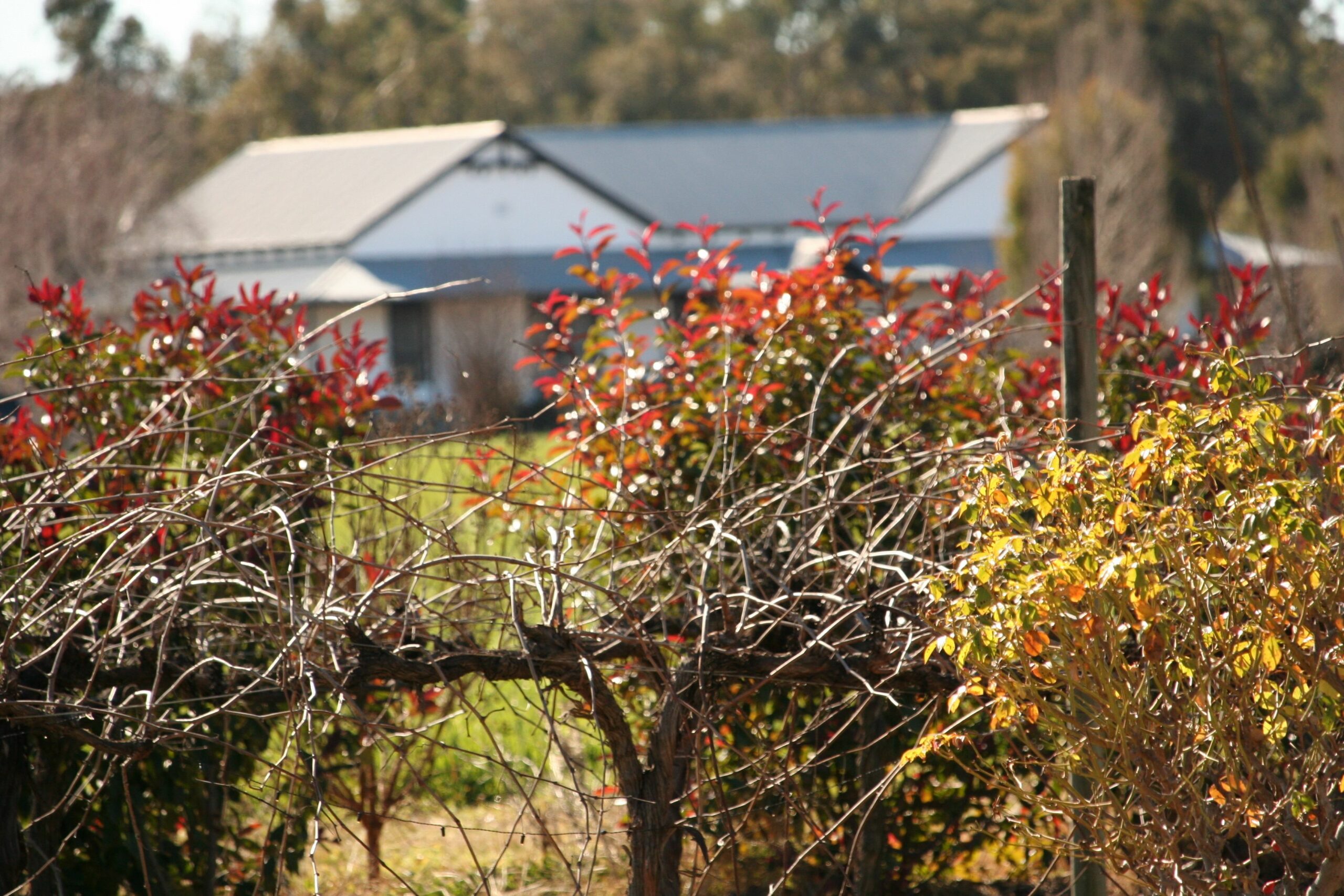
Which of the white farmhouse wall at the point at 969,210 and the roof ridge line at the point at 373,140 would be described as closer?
the white farmhouse wall at the point at 969,210

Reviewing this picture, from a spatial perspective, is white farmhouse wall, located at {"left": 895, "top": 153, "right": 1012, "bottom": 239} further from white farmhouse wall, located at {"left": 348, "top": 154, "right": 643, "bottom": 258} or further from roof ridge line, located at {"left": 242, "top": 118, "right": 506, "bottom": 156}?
roof ridge line, located at {"left": 242, "top": 118, "right": 506, "bottom": 156}

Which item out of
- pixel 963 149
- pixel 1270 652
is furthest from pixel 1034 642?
pixel 963 149

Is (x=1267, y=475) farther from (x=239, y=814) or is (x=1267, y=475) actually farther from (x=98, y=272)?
(x=98, y=272)

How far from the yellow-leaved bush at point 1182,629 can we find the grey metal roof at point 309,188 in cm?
2616

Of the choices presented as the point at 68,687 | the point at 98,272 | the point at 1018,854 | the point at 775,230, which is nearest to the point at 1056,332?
the point at 1018,854

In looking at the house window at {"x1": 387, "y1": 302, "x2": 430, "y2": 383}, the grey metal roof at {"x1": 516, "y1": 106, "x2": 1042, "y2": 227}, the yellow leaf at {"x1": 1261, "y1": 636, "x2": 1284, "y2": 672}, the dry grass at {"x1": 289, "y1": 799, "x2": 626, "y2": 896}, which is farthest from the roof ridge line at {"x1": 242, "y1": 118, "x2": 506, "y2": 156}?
the yellow leaf at {"x1": 1261, "y1": 636, "x2": 1284, "y2": 672}

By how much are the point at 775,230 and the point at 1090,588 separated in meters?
28.4

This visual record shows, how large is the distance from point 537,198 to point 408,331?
4500mm

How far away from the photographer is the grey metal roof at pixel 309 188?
96.5 feet

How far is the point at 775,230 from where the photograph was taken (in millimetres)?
30391

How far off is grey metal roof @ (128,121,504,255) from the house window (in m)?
2.30

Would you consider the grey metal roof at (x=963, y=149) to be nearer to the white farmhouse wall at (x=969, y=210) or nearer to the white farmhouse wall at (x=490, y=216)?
the white farmhouse wall at (x=969, y=210)

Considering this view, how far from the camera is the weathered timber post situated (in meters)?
3.44

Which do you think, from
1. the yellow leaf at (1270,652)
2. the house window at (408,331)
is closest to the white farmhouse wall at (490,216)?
the house window at (408,331)
